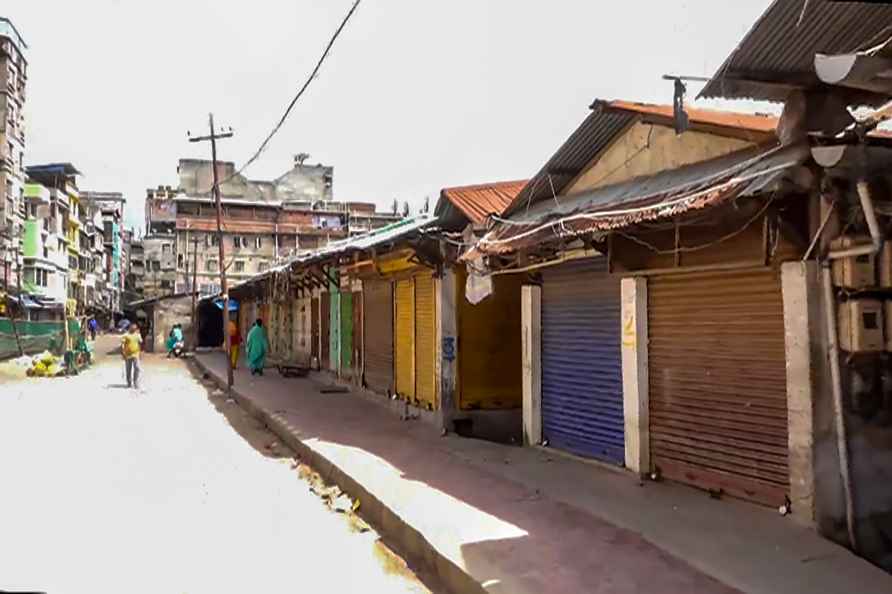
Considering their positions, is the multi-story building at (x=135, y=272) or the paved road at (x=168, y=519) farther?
the multi-story building at (x=135, y=272)

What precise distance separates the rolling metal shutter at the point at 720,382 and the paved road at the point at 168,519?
3.19 metres

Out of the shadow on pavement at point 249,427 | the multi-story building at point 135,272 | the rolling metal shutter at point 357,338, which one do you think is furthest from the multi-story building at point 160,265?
the rolling metal shutter at point 357,338

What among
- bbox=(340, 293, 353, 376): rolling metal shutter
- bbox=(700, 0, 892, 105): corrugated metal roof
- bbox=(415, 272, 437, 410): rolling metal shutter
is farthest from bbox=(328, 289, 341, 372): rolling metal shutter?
bbox=(700, 0, 892, 105): corrugated metal roof

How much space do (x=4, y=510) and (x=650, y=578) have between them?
6.45 meters

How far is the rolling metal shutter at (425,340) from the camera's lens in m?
12.9

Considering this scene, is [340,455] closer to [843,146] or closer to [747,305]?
[747,305]

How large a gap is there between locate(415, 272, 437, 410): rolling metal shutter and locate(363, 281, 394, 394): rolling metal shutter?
1.60 metres

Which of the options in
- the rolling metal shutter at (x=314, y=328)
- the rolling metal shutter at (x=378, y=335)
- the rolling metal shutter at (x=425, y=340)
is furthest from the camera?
the rolling metal shutter at (x=314, y=328)

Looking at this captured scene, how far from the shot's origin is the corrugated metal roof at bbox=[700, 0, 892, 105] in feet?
16.4

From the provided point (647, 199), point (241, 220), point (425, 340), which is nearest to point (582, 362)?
point (647, 199)

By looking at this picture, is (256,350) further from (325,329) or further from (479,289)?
(479,289)

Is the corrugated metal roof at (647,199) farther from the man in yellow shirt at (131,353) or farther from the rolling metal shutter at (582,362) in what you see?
the man in yellow shirt at (131,353)

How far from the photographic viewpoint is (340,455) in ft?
33.3

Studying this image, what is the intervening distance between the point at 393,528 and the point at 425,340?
6.51 meters
